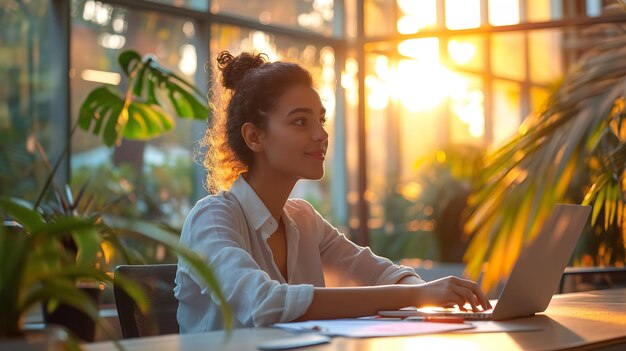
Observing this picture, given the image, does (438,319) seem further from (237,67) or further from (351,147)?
(351,147)

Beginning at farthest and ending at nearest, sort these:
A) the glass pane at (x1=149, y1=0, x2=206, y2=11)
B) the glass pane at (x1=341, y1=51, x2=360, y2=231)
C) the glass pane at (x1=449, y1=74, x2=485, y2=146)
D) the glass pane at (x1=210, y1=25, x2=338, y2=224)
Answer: the glass pane at (x1=449, y1=74, x2=485, y2=146) < the glass pane at (x1=341, y1=51, x2=360, y2=231) < the glass pane at (x1=210, y1=25, x2=338, y2=224) < the glass pane at (x1=149, y1=0, x2=206, y2=11)

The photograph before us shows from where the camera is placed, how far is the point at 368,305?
6.49ft

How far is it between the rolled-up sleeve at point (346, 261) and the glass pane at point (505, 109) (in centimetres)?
665

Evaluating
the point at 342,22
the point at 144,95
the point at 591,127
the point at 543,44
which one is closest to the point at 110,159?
the point at 144,95

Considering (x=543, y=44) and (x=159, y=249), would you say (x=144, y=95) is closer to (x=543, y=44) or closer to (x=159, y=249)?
(x=159, y=249)

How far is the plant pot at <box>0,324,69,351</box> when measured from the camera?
3.07ft

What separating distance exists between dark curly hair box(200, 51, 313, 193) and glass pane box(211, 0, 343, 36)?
11.4ft

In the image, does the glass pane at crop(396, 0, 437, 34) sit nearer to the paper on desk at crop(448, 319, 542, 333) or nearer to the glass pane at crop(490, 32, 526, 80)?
the glass pane at crop(490, 32, 526, 80)

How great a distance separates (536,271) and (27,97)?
3650 mm

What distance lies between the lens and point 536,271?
76.2 inches

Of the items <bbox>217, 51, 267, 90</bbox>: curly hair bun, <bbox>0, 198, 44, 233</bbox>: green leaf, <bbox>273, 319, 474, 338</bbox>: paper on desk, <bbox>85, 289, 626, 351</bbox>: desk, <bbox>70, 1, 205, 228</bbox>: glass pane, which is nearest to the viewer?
<bbox>0, 198, 44, 233</bbox>: green leaf

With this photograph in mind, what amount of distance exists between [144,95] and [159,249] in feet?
2.90

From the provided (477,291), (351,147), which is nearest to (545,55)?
(351,147)

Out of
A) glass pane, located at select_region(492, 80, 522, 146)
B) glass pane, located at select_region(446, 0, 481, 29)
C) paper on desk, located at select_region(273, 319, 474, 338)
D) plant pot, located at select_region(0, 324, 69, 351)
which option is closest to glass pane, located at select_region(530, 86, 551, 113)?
glass pane, located at select_region(492, 80, 522, 146)
